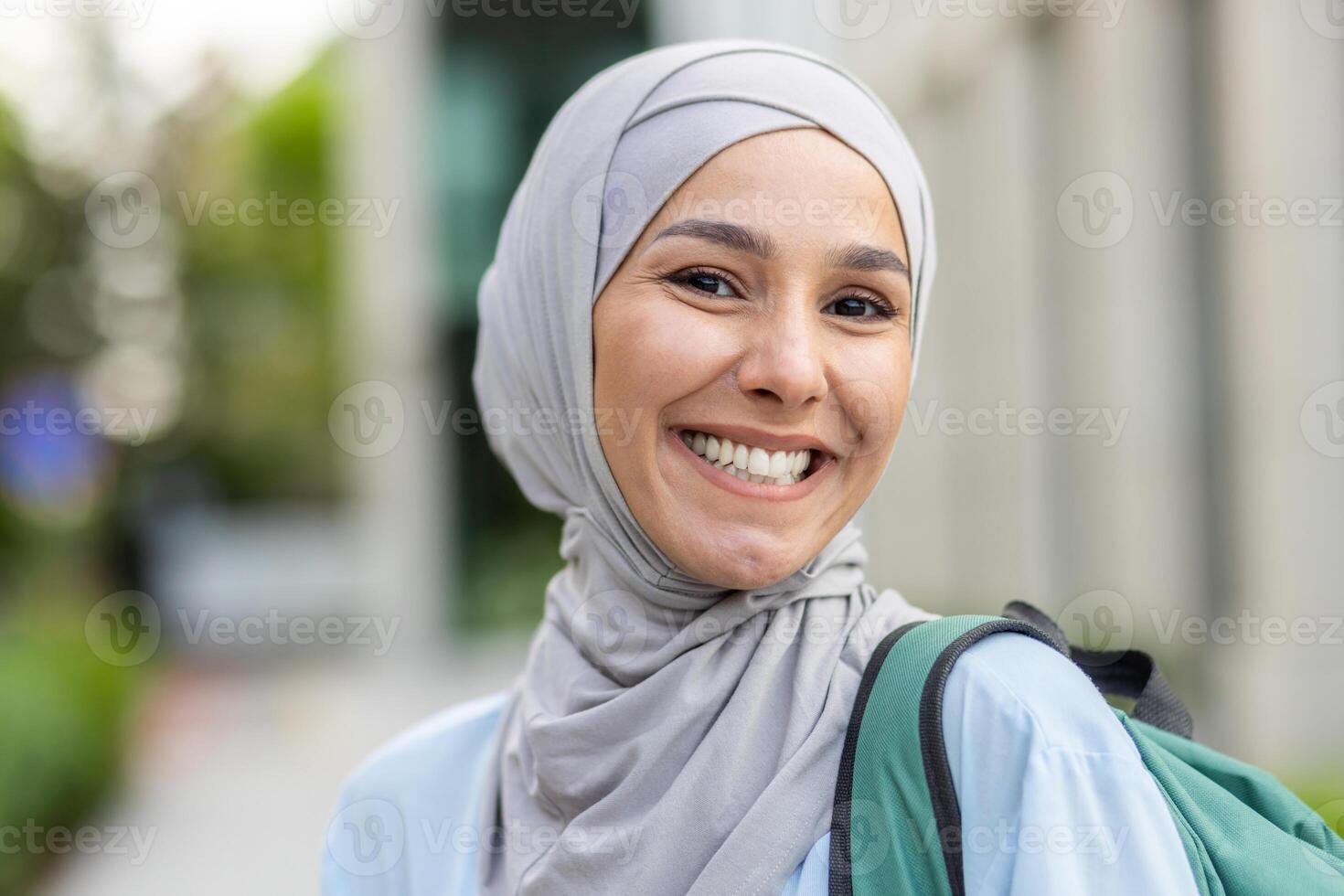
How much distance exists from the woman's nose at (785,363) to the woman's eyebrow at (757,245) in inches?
3.3

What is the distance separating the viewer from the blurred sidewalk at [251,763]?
23.3 ft

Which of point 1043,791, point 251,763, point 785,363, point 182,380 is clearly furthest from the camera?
point 182,380

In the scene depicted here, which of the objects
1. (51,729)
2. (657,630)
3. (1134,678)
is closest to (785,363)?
(657,630)

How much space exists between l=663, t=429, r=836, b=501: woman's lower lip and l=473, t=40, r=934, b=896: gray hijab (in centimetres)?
11

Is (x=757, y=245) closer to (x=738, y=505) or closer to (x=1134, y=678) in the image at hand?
(x=738, y=505)

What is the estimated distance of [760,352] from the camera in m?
1.46

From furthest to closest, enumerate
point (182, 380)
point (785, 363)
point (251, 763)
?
point (182, 380), point (251, 763), point (785, 363)

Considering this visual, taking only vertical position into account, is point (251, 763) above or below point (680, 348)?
below

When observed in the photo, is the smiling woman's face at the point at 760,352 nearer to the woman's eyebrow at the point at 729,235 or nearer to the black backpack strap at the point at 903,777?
the woman's eyebrow at the point at 729,235

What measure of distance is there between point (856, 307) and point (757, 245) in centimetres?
16

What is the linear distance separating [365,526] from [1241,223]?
9.64 m

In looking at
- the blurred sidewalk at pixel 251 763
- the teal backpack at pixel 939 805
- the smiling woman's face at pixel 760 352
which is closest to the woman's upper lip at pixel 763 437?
the smiling woman's face at pixel 760 352

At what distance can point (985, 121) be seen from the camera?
7.88 metres

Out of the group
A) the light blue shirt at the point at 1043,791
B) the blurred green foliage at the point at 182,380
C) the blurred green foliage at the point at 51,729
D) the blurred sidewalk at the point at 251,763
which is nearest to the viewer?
the light blue shirt at the point at 1043,791
